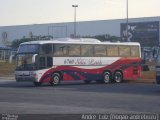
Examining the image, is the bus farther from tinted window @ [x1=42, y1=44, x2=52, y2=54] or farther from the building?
the building

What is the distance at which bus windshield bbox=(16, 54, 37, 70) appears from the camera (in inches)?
1362

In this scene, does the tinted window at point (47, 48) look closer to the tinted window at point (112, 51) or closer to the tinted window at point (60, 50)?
the tinted window at point (60, 50)

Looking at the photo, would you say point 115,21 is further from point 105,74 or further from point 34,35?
point 105,74

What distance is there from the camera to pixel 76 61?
36375 mm

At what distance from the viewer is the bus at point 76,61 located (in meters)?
34.7

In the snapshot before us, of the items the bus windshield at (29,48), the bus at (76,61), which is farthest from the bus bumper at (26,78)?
the bus windshield at (29,48)

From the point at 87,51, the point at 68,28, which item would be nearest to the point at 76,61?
the point at 87,51

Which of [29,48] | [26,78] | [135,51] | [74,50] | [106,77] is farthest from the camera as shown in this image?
[135,51]

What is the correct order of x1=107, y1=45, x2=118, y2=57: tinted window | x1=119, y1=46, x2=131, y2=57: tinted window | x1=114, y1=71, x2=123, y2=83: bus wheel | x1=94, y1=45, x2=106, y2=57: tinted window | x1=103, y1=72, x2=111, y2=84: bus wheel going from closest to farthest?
x1=94, y1=45, x2=106, y2=57: tinted window, x1=103, y1=72, x2=111, y2=84: bus wheel, x1=107, y1=45, x2=118, y2=57: tinted window, x1=114, y1=71, x2=123, y2=83: bus wheel, x1=119, y1=46, x2=131, y2=57: tinted window

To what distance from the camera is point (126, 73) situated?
3950cm

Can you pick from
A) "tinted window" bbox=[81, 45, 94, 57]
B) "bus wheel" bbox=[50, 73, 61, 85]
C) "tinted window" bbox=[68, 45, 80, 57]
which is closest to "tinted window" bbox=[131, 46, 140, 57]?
"tinted window" bbox=[81, 45, 94, 57]

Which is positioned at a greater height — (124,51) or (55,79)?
(124,51)

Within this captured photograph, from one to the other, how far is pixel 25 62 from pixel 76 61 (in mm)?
3539

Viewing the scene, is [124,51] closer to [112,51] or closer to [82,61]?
[112,51]
